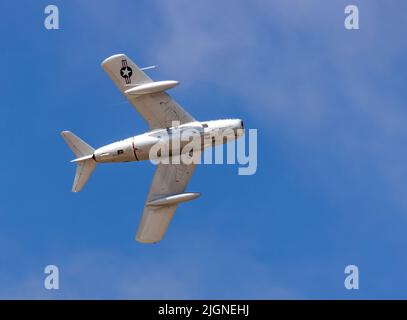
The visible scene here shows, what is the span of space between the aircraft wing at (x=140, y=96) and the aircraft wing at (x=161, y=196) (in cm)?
262

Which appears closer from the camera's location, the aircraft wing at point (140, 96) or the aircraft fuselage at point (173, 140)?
the aircraft fuselage at point (173, 140)

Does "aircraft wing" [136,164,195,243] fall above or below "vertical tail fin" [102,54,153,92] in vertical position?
below

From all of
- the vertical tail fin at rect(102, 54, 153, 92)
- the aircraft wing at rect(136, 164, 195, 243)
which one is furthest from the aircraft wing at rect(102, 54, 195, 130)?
the aircraft wing at rect(136, 164, 195, 243)

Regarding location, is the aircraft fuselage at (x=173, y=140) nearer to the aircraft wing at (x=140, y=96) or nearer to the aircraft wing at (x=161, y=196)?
the aircraft wing at (x=140, y=96)

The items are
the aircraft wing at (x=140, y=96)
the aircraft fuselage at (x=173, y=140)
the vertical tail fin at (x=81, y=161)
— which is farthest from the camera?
the aircraft wing at (x=140, y=96)

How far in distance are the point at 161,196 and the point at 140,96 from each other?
5.31 metres

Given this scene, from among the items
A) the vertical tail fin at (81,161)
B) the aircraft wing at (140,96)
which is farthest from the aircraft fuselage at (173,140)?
the aircraft wing at (140,96)

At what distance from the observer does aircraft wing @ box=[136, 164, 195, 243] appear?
45.1 meters

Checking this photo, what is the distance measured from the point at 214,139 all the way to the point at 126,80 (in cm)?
563

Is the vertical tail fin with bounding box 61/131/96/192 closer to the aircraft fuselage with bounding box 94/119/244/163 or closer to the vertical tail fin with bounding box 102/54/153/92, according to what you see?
the aircraft fuselage with bounding box 94/119/244/163

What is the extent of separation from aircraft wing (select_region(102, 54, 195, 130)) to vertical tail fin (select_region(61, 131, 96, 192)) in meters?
3.37

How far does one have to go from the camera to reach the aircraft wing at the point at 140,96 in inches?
1773

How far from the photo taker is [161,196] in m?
45.2
